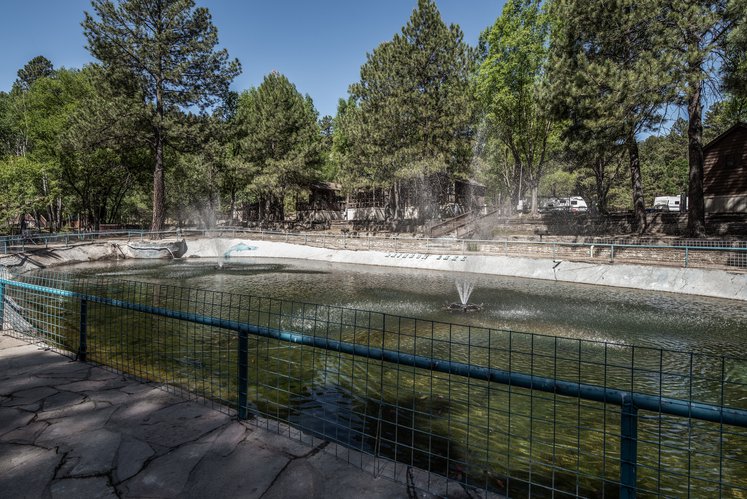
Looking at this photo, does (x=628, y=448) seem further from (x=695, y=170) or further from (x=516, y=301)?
(x=695, y=170)

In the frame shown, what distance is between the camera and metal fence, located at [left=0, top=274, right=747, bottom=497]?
2834mm

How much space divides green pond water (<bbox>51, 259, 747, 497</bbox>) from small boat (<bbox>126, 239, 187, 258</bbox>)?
1054cm

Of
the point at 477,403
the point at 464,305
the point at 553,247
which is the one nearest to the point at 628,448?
the point at 477,403

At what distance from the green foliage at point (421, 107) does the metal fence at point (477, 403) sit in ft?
89.6

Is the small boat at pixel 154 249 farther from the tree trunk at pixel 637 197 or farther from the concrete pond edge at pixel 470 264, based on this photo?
the tree trunk at pixel 637 197

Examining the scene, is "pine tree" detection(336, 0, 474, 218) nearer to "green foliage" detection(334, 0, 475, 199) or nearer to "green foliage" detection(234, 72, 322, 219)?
"green foliage" detection(334, 0, 475, 199)

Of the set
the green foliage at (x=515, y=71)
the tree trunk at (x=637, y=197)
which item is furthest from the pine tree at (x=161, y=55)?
the tree trunk at (x=637, y=197)

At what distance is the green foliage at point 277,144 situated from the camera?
4431 centimetres

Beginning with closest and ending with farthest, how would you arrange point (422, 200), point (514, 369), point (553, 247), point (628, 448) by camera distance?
point (628, 448), point (514, 369), point (553, 247), point (422, 200)

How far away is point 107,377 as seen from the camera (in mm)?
5254

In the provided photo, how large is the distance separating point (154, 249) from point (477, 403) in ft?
110

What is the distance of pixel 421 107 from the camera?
1395 inches

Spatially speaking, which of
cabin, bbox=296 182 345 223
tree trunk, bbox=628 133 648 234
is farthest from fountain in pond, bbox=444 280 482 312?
cabin, bbox=296 182 345 223

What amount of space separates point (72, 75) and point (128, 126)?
19921 millimetres
